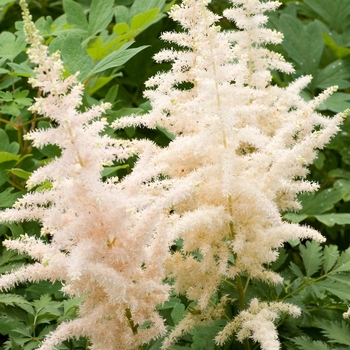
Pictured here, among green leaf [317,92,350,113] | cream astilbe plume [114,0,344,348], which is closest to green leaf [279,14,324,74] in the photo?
green leaf [317,92,350,113]

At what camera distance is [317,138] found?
1.32 metres

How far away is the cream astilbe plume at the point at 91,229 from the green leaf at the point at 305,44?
1257mm

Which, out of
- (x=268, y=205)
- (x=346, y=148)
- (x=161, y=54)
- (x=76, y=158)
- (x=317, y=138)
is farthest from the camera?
(x=346, y=148)

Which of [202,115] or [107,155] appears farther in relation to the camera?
[202,115]

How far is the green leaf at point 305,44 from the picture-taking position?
2240mm

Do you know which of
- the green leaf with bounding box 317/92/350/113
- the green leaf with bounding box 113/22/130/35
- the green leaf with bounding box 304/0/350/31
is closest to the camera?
the green leaf with bounding box 113/22/130/35

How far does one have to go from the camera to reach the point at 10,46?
69.6 inches

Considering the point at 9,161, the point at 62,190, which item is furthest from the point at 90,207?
the point at 9,161

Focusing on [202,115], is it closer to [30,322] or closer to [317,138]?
[317,138]

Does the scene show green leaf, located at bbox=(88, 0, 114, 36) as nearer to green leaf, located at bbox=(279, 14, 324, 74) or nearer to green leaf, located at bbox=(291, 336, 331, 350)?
green leaf, located at bbox=(279, 14, 324, 74)

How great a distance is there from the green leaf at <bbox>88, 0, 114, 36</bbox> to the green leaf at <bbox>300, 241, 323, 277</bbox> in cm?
86

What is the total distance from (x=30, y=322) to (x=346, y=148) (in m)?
1.31

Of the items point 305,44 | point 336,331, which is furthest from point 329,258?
point 305,44

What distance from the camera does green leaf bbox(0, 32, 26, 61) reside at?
1.74m
